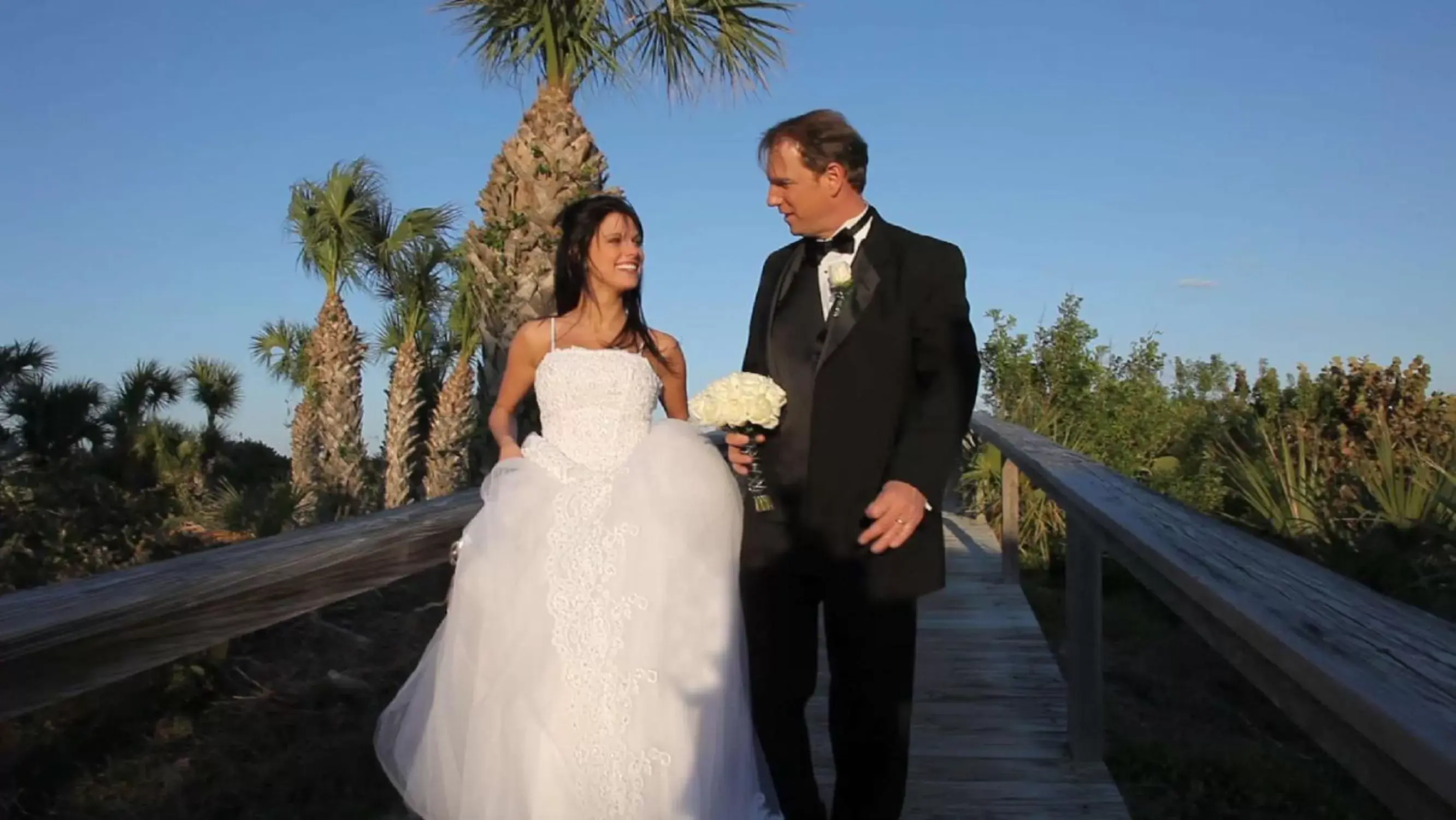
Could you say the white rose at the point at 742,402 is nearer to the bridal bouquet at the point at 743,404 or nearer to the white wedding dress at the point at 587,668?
the bridal bouquet at the point at 743,404

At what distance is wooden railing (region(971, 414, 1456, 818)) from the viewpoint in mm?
1248

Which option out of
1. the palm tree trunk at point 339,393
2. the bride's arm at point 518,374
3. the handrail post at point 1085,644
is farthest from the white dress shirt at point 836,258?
the palm tree trunk at point 339,393

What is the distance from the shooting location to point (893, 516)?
257cm

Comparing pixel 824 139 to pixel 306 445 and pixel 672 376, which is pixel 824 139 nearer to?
pixel 672 376

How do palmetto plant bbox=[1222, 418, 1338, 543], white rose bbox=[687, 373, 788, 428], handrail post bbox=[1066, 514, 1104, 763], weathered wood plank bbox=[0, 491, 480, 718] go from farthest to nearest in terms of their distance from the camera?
palmetto plant bbox=[1222, 418, 1338, 543] < handrail post bbox=[1066, 514, 1104, 763] < white rose bbox=[687, 373, 788, 428] < weathered wood plank bbox=[0, 491, 480, 718]

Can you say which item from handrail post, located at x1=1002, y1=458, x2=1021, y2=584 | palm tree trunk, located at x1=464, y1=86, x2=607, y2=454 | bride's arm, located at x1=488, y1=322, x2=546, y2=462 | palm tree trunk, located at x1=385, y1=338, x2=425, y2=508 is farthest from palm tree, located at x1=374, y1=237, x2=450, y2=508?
bride's arm, located at x1=488, y1=322, x2=546, y2=462

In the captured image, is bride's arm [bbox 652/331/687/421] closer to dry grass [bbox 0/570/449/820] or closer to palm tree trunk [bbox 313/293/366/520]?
dry grass [bbox 0/570/449/820]

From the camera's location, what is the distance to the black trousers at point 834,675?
271 centimetres

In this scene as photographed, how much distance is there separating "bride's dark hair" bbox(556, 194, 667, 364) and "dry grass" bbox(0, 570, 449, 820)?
1.68m

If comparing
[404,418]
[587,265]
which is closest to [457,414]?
[404,418]

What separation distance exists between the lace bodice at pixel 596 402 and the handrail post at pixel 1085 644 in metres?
1.43

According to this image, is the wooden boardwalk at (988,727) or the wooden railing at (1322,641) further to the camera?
the wooden boardwalk at (988,727)

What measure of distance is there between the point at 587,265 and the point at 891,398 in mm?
1273

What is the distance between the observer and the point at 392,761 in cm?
289
